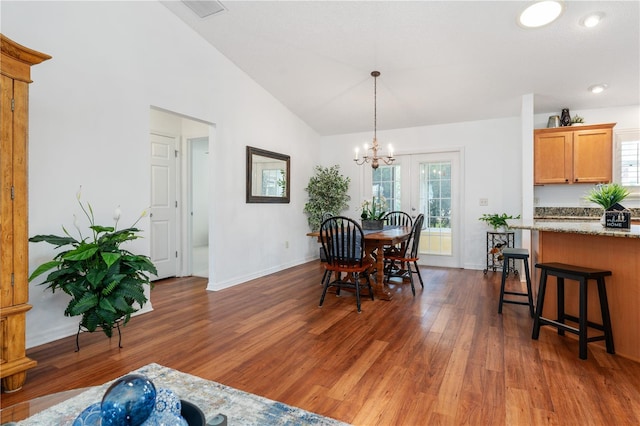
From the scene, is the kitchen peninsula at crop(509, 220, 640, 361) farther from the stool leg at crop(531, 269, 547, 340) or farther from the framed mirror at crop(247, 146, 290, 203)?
the framed mirror at crop(247, 146, 290, 203)

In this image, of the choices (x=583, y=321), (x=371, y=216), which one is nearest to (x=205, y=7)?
(x=371, y=216)

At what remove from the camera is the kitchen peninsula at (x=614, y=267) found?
235 cm

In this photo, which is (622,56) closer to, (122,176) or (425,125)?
(425,125)

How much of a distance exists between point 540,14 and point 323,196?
397 cm

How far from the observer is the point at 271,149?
17.1 ft

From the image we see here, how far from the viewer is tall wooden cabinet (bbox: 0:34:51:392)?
1881mm

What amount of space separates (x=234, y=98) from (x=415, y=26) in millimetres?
2370

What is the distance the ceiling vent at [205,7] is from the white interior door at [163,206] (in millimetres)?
1860

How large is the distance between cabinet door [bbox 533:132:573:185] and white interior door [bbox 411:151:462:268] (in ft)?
3.75

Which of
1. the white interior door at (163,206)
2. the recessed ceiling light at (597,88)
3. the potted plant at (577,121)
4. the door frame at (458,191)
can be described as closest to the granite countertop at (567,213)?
the door frame at (458,191)

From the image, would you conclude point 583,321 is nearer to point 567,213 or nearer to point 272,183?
point 567,213

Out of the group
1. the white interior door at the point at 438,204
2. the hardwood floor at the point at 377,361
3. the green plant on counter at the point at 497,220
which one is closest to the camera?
the hardwood floor at the point at 377,361

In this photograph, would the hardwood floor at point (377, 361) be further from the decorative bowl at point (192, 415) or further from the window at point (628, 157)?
the window at point (628, 157)

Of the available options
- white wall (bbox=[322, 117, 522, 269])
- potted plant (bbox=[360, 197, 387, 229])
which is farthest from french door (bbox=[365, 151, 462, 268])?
potted plant (bbox=[360, 197, 387, 229])
